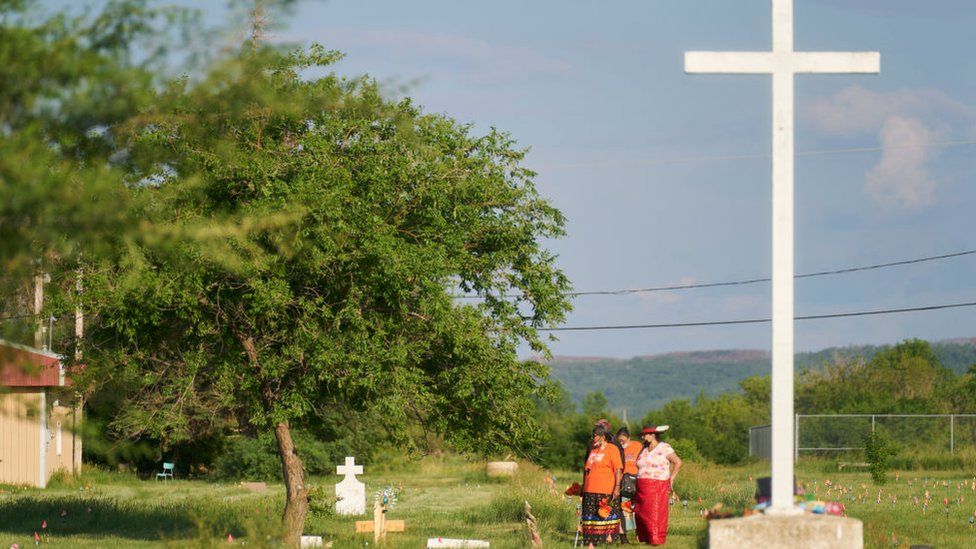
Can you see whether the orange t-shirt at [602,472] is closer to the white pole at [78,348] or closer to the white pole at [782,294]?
the white pole at [78,348]

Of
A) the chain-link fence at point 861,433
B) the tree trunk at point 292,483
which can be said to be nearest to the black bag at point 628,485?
the tree trunk at point 292,483

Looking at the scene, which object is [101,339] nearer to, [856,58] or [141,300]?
[141,300]

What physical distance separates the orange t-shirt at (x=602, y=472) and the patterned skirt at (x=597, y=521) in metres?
0.10

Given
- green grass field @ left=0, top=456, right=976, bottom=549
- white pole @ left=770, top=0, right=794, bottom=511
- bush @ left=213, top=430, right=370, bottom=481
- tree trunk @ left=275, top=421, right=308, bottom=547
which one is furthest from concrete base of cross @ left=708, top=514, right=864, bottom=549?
bush @ left=213, top=430, right=370, bottom=481

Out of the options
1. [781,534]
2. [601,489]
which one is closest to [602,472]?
[601,489]

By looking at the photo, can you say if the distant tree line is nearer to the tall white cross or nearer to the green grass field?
the green grass field

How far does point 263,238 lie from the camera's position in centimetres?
1627

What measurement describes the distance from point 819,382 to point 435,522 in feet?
194

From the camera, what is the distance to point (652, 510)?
1792 cm

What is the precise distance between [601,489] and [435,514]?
8626mm

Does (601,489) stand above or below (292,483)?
above

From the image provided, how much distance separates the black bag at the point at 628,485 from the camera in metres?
18.0

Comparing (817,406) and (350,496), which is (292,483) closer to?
(350,496)

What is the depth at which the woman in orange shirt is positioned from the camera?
57.5ft
